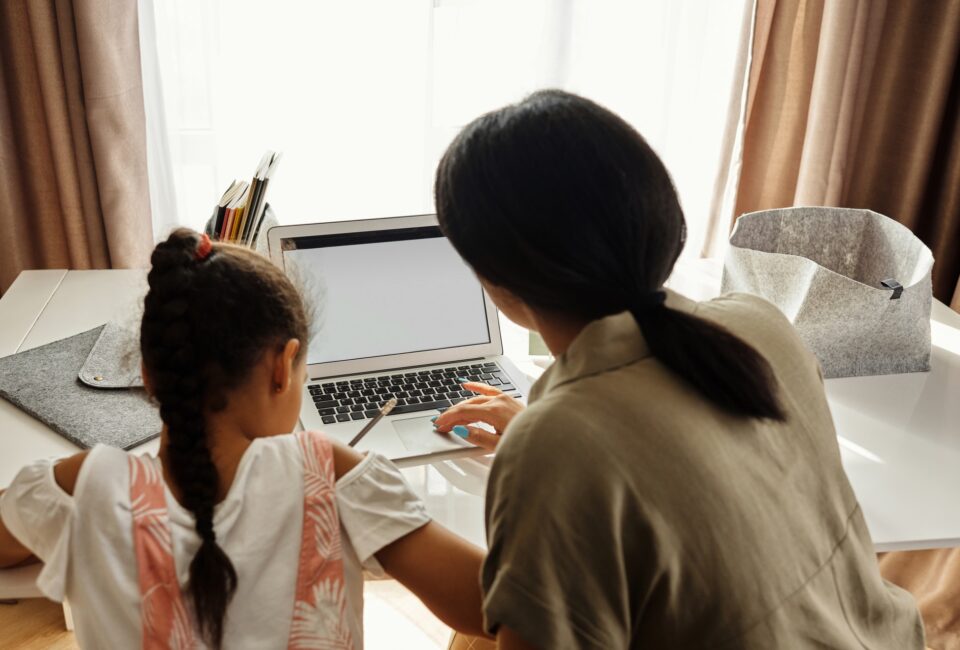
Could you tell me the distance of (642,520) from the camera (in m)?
0.67

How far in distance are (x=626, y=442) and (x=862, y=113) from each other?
5.33 feet

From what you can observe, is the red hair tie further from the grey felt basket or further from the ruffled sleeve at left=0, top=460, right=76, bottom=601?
the grey felt basket

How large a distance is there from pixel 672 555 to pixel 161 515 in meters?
0.47

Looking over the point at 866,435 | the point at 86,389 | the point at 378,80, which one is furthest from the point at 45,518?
the point at 378,80

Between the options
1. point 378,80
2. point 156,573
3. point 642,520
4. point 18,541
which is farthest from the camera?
point 378,80

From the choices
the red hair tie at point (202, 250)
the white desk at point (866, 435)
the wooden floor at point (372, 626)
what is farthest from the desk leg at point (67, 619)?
the red hair tie at point (202, 250)

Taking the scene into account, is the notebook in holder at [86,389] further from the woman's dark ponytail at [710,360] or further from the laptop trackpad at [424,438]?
the woman's dark ponytail at [710,360]

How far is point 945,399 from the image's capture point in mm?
1385

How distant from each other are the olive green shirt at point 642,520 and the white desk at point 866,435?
15.7 inches

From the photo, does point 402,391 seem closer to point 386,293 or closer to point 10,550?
point 386,293

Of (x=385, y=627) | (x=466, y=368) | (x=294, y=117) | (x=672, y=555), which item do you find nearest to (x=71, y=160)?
(x=294, y=117)

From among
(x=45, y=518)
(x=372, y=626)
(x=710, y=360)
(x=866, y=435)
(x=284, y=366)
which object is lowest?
(x=372, y=626)

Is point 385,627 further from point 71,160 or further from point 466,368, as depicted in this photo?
point 71,160

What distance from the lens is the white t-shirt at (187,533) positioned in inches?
32.6
